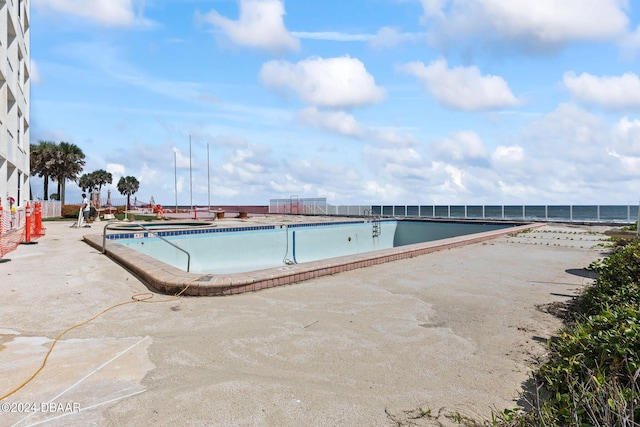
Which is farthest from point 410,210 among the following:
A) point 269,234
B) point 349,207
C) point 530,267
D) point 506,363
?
point 506,363

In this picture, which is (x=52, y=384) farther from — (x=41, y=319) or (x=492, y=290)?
(x=492, y=290)

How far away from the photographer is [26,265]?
7859mm

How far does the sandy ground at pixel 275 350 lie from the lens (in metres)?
2.63

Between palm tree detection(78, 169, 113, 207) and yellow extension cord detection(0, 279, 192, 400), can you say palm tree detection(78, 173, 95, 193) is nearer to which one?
palm tree detection(78, 169, 113, 207)

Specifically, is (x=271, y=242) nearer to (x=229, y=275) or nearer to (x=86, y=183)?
(x=229, y=275)

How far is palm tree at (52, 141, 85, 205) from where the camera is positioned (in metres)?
40.0

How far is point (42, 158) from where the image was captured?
3881 cm

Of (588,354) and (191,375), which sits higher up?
(588,354)

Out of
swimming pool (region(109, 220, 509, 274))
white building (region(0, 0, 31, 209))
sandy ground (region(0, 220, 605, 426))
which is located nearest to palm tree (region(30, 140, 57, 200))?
white building (region(0, 0, 31, 209))

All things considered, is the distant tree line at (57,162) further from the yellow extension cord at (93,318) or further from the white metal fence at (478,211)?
the yellow extension cord at (93,318)

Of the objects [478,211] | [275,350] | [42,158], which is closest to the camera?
[275,350]

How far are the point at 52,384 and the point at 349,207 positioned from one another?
99.1 feet

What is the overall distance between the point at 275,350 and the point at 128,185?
75.2m

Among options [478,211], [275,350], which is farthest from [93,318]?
[478,211]
